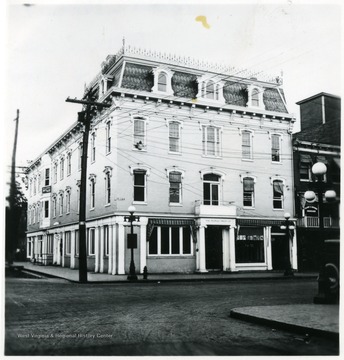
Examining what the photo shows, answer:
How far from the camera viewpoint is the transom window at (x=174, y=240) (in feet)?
49.1

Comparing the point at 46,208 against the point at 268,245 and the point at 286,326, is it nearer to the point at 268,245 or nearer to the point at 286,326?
the point at 268,245

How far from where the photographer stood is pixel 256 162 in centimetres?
1365

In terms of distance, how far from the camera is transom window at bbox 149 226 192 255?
15.0 meters

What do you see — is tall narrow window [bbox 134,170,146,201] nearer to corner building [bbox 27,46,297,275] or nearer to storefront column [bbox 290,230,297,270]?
corner building [bbox 27,46,297,275]

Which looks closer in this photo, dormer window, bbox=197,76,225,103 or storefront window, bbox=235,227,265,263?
dormer window, bbox=197,76,225,103

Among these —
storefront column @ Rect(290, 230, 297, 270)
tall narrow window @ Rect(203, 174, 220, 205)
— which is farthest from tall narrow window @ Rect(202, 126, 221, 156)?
storefront column @ Rect(290, 230, 297, 270)

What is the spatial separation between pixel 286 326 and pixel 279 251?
824 cm

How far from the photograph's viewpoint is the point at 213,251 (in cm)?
1586

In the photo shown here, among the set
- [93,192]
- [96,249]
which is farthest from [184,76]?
[96,249]

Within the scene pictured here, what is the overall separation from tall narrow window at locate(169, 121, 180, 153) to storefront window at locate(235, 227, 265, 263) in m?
3.30

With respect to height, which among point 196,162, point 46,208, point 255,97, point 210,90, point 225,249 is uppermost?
point 210,90

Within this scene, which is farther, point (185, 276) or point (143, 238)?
point (185, 276)

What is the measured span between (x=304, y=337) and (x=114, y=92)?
11834mm

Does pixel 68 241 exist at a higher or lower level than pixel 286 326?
higher
